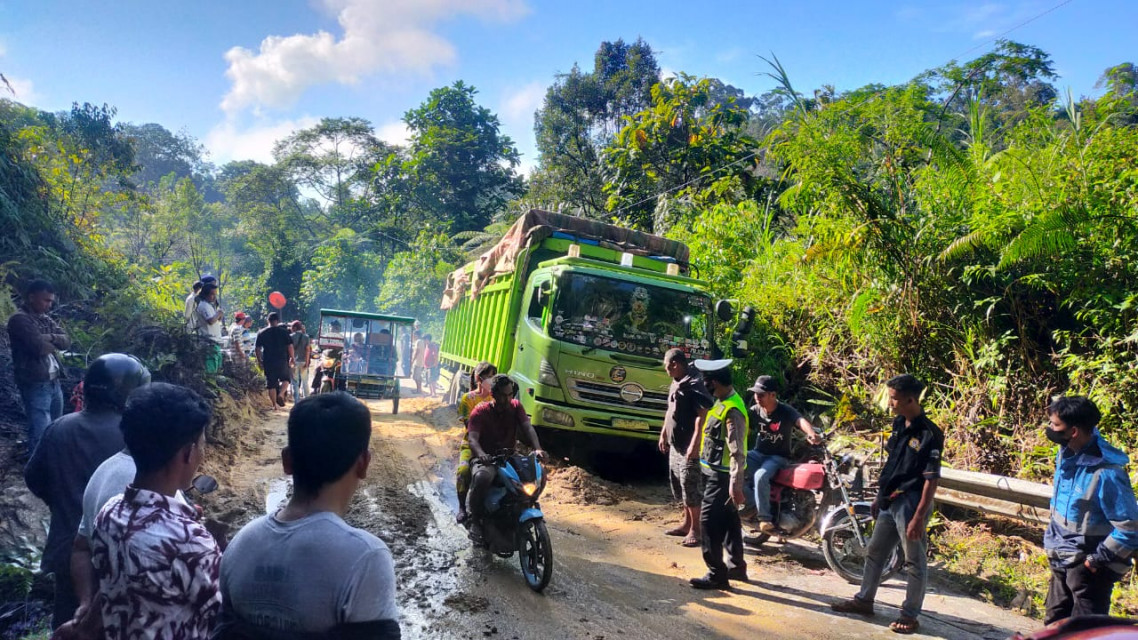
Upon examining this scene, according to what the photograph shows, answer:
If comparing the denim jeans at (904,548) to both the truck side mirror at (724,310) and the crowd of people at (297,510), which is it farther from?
the truck side mirror at (724,310)

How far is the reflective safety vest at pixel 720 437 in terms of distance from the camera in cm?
527

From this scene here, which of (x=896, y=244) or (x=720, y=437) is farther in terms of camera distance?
(x=896, y=244)

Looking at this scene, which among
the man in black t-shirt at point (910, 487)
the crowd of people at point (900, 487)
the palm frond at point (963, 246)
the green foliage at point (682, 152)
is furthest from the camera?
the green foliage at point (682, 152)

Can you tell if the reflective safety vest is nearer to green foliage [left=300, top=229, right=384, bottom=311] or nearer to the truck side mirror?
the truck side mirror

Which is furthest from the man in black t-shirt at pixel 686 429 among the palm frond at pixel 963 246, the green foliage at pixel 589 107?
the green foliage at pixel 589 107

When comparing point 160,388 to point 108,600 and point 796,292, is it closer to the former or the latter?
point 108,600

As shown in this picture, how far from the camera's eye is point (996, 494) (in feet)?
18.5

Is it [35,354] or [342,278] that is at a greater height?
[342,278]

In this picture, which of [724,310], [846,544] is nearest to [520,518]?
[846,544]

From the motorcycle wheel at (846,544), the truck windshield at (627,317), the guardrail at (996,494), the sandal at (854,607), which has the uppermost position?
the truck windshield at (627,317)

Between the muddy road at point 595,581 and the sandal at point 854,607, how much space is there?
66 mm

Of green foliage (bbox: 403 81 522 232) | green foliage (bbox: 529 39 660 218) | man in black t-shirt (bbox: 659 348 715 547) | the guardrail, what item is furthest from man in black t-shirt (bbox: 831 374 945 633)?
green foliage (bbox: 403 81 522 232)

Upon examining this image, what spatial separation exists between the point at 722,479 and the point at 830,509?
1490 mm

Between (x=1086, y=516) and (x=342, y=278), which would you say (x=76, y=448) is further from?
(x=342, y=278)
